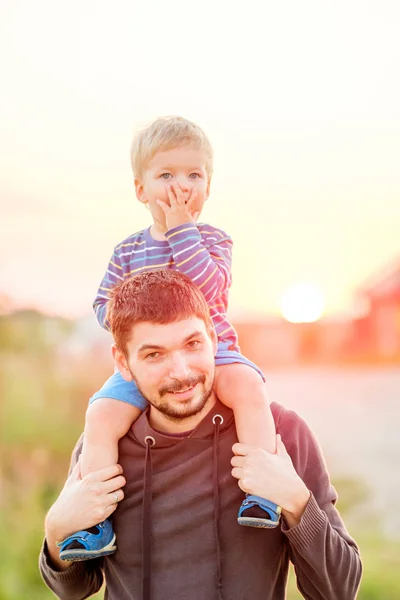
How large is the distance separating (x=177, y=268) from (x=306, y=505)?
2.15 feet

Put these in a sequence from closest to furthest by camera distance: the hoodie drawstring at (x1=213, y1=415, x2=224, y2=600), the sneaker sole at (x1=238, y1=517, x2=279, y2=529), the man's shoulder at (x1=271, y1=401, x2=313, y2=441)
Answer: the sneaker sole at (x1=238, y1=517, x2=279, y2=529) < the hoodie drawstring at (x1=213, y1=415, x2=224, y2=600) < the man's shoulder at (x1=271, y1=401, x2=313, y2=441)

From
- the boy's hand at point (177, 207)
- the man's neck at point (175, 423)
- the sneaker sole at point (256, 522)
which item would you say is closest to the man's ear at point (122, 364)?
the man's neck at point (175, 423)

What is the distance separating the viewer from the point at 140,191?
Result: 81.4 inches

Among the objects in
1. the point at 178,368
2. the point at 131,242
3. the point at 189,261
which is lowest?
the point at 178,368

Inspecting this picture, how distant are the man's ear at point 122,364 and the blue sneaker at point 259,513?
0.42m

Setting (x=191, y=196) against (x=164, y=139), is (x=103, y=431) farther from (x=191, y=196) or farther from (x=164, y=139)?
(x=164, y=139)

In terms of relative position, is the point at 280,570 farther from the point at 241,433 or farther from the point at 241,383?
the point at 241,383

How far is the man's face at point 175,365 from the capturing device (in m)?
1.81

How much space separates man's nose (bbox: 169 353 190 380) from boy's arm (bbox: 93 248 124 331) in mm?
346

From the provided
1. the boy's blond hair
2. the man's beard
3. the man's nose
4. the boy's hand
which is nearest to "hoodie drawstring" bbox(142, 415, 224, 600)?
the man's beard

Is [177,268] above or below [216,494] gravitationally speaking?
above

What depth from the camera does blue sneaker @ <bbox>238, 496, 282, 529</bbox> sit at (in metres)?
1.76

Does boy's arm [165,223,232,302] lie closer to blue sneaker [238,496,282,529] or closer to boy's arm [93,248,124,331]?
boy's arm [93,248,124,331]

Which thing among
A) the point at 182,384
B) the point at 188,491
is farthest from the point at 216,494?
the point at 182,384
